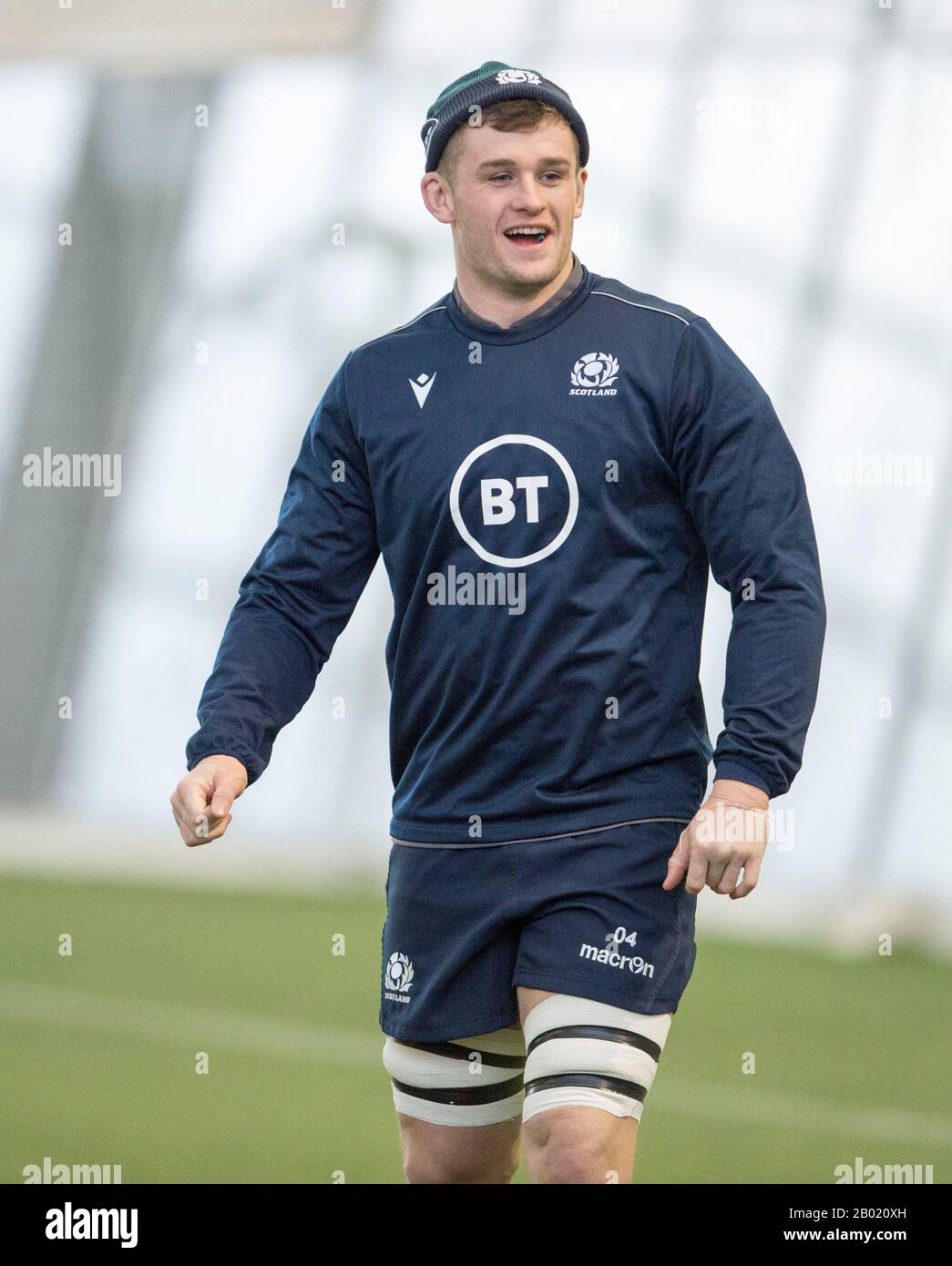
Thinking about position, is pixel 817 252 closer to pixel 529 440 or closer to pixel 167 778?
pixel 167 778

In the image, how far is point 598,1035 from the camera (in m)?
2.21

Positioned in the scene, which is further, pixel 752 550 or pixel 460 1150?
pixel 460 1150

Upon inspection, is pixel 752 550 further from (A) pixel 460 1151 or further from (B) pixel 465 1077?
(A) pixel 460 1151

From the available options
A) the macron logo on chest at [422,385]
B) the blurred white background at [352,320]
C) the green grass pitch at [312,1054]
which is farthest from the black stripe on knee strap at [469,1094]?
the blurred white background at [352,320]

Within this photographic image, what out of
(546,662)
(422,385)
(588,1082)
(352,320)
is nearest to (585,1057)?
(588,1082)

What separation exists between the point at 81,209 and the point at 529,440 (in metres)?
8.18

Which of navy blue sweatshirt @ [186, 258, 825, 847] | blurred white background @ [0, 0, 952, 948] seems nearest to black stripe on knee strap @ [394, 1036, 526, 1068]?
navy blue sweatshirt @ [186, 258, 825, 847]

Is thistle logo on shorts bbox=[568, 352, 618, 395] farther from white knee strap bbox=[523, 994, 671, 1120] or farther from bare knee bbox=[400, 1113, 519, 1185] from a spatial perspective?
bare knee bbox=[400, 1113, 519, 1185]

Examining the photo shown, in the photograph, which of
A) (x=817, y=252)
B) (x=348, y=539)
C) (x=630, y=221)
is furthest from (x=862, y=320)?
(x=348, y=539)

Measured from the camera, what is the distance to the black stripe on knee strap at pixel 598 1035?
2.20m

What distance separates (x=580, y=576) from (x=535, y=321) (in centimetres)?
38

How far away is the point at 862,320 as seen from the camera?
8039 mm

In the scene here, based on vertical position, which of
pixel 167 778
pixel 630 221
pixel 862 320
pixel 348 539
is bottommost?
pixel 167 778

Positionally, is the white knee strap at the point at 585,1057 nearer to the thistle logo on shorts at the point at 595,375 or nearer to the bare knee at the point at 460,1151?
the bare knee at the point at 460,1151
